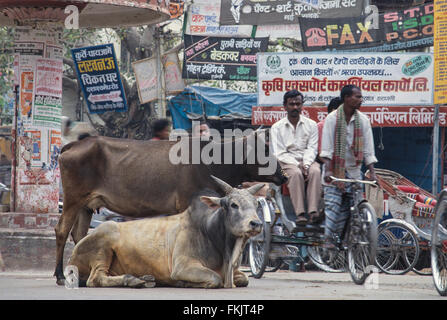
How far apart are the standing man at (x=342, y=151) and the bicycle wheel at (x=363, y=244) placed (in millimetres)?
253

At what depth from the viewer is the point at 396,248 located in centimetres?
1216

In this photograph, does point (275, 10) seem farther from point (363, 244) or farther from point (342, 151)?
point (363, 244)

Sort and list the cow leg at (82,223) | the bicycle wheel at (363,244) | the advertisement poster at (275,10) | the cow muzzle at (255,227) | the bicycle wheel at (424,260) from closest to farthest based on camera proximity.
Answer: the cow muzzle at (255,227) < the bicycle wheel at (363,244) < the cow leg at (82,223) < the bicycle wheel at (424,260) < the advertisement poster at (275,10)

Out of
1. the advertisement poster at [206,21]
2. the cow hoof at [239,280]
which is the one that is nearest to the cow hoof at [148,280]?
the cow hoof at [239,280]

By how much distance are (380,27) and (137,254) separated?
11.2 meters

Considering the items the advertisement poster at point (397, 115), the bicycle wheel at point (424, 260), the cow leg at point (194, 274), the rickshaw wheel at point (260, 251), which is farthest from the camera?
the advertisement poster at point (397, 115)

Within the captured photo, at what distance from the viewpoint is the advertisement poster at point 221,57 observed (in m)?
19.1

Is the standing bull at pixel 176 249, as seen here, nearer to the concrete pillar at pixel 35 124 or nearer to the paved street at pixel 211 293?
the paved street at pixel 211 293

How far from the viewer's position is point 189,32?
2061cm

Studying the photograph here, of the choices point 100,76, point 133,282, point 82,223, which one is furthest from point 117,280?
point 100,76

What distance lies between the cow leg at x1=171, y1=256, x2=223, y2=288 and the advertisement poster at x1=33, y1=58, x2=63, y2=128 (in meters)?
4.90

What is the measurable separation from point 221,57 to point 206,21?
1923 mm

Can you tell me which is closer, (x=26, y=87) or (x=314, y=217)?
(x=314, y=217)

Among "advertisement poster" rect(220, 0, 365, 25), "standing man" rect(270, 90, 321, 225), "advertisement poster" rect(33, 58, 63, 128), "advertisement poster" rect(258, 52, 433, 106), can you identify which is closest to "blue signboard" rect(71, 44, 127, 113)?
"advertisement poster" rect(220, 0, 365, 25)
